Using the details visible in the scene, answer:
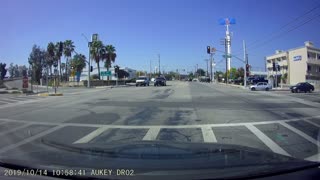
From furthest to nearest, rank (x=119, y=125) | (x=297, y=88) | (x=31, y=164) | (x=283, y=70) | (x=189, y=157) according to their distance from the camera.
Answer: (x=283, y=70)
(x=297, y=88)
(x=119, y=125)
(x=189, y=157)
(x=31, y=164)

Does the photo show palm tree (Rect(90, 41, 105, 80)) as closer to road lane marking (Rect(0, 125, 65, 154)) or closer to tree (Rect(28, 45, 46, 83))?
tree (Rect(28, 45, 46, 83))

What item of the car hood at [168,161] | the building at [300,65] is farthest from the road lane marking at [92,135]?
the building at [300,65]

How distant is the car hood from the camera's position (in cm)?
394

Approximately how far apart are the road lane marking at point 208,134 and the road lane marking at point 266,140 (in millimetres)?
1392

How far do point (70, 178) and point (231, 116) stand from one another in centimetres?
1589

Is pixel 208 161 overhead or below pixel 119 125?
overhead

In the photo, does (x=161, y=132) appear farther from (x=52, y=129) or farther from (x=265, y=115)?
(x=265, y=115)

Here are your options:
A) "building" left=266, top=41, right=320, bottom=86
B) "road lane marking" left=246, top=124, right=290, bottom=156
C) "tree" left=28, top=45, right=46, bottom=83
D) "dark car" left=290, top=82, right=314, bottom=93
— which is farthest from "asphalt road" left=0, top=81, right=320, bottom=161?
"tree" left=28, top=45, right=46, bottom=83

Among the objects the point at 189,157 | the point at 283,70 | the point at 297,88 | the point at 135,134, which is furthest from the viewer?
the point at 283,70

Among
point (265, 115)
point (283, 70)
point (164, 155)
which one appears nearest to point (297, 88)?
point (265, 115)

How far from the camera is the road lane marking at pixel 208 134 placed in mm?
12484

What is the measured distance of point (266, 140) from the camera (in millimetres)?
12383

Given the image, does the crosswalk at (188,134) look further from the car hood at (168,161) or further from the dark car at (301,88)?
the dark car at (301,88)

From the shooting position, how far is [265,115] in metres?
20.0
